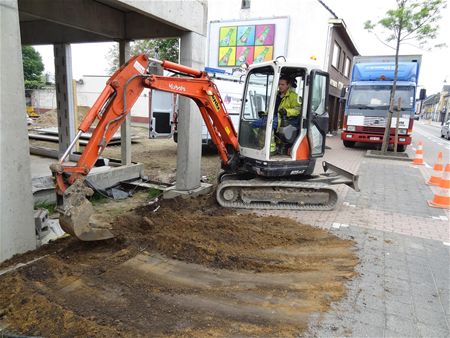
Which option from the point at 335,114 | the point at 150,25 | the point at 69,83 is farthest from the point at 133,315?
the point at 335,114

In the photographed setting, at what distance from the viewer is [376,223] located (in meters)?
5.69

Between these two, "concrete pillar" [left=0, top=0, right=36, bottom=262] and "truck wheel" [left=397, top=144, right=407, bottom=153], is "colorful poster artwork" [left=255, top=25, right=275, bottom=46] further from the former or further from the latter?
"concrete pillar" [left=0, top=0, right=36, bottom=262]

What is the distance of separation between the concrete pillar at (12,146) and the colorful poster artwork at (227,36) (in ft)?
50.7

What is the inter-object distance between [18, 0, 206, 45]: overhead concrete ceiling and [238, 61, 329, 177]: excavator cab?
1.56 meters

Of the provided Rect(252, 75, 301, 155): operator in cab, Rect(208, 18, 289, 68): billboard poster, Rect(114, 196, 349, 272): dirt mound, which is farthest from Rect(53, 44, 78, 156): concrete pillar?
Rect(208, 18, 289, 68): billboard poster

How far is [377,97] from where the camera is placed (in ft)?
46.4

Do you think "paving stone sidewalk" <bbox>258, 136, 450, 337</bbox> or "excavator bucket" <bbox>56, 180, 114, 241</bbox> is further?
"excavator bucket" <bbox>56, 180, 114, 241</bbox>

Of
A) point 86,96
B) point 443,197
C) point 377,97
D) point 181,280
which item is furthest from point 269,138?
point 86,96

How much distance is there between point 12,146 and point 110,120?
1.24m

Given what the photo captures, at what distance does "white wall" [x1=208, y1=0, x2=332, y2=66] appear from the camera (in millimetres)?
16109

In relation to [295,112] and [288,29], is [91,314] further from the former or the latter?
[288,29]

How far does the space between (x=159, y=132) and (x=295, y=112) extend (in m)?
6.38

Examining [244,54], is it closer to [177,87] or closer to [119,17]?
[119,17]

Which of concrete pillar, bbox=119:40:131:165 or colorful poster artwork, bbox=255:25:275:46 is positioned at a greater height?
colorful poster artwork, bbox=255:25:275:46
